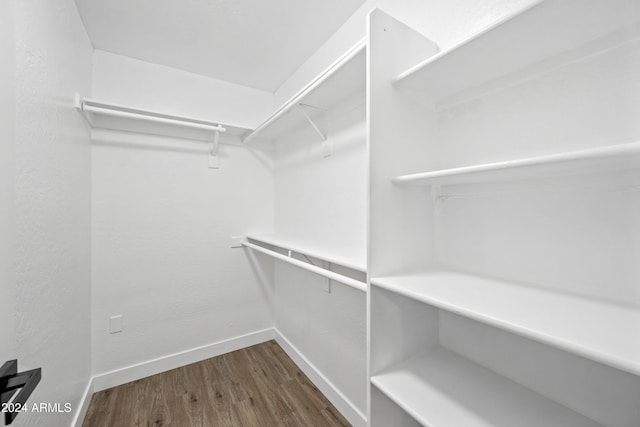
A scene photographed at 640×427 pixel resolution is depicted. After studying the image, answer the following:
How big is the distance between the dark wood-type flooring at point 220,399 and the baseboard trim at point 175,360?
4 cm

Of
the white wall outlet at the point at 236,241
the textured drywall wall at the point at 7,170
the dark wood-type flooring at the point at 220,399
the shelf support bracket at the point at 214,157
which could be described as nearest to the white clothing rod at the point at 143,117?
the shelf support bracket at the point at 214,157

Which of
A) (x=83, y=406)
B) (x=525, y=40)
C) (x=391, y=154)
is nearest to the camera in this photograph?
(x=525, y=40)

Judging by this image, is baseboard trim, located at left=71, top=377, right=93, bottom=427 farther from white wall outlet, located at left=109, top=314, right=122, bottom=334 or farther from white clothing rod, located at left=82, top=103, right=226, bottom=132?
white clothing rod, located at left=82, top=103, right=226, bottom=132

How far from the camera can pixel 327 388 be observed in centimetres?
164

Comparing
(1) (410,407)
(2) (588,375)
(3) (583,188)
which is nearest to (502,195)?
(3) (583,188)

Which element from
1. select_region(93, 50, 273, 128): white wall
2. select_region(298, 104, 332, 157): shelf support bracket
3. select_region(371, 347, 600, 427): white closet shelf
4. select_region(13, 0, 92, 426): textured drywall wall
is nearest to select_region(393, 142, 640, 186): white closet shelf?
select_region(371, 347, 600, 427): white closet shelf

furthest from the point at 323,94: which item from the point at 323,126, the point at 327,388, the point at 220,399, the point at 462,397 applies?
the point at 220,399

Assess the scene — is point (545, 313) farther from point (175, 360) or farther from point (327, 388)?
point (175, 360)

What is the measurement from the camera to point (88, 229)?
1646mm

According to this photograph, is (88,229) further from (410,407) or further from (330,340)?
(410,407)

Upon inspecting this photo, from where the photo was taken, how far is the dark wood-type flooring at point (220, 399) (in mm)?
1479

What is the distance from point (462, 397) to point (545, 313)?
1.25 feet

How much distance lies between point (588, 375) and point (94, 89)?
2835mm

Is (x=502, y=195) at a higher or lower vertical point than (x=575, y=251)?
higher
